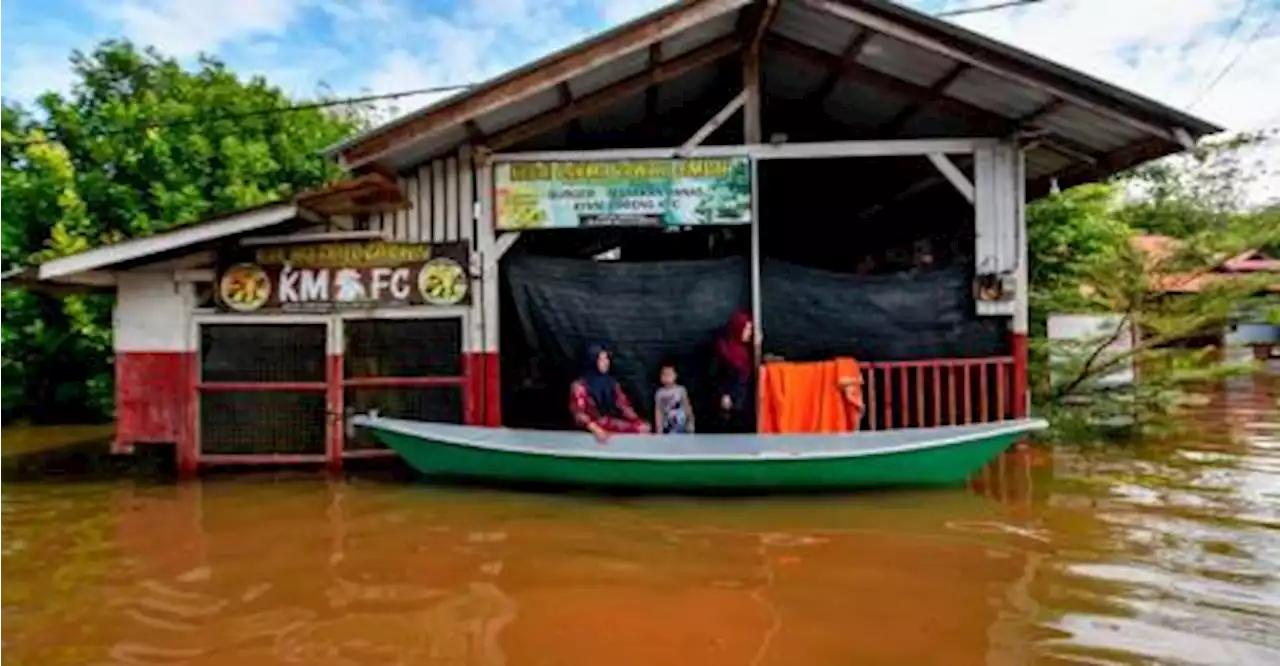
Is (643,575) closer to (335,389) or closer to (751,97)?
(335,389)

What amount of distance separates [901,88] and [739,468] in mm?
3885

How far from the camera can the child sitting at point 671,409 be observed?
26.8 feet

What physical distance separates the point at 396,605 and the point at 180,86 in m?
14.5

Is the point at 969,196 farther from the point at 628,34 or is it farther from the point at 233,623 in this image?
the point at 233,623

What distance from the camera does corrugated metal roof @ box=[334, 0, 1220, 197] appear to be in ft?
25.0

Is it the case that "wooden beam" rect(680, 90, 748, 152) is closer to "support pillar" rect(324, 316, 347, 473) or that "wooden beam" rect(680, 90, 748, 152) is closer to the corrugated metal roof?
the corrugated metal roof

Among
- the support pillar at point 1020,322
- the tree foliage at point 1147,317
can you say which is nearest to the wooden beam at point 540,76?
the support pillar at point 1020,322

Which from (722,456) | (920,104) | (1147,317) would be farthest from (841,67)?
(1147,317)

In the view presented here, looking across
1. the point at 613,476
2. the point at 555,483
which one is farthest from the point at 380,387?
the point at 613,476

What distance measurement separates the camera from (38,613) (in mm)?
4633

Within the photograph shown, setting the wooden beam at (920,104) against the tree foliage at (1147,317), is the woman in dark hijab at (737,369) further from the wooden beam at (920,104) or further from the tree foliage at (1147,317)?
the tree foliage at (1147,317)

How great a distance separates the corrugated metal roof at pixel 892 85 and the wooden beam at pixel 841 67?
2 centimetres

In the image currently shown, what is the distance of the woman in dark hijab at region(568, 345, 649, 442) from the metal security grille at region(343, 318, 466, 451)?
48.1 inches

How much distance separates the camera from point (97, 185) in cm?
1448
